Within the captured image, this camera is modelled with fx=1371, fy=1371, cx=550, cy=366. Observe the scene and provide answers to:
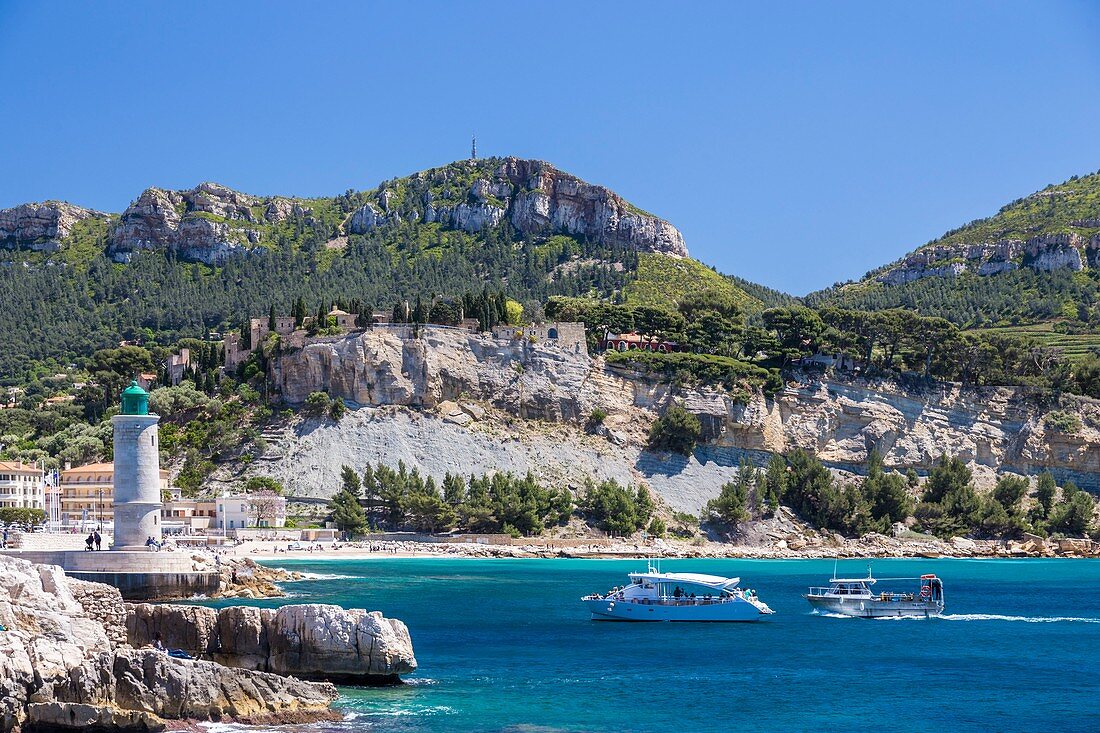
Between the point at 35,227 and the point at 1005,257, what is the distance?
107703mm

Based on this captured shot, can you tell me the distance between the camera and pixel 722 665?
36188mm

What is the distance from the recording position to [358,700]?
92.0 feet

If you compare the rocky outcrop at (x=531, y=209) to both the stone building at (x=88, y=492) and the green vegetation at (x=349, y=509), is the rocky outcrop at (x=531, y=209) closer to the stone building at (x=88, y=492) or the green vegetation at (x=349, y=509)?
the green vegetation at (x=349, y=509)

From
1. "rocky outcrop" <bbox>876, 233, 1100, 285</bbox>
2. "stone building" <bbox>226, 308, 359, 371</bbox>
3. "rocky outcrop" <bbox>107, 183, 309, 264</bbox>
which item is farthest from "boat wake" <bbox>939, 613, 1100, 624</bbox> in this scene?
"rocky outcrop" <bbox>107, 183, 309, 264</bbox>

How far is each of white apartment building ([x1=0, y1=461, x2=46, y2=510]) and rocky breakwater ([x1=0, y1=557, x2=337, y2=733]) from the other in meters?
52.4

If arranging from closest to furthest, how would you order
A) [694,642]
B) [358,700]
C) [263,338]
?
1. [358,700]
2. [694,642]
3. [263,338]

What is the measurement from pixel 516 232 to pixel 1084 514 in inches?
2890

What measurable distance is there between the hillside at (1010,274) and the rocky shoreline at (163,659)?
103887 mm

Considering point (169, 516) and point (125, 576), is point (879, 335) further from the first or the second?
point (125, 576)

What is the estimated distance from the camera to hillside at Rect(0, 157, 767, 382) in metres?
132

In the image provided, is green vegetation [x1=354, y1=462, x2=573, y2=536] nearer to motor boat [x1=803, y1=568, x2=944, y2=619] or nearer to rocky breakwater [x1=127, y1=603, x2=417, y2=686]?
motor boat [x1=803, y1=568, x2=944, y2=619]

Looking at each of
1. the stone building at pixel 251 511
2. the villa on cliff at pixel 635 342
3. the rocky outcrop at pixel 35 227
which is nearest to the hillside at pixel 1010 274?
the villa on cliff at pixel 635 342

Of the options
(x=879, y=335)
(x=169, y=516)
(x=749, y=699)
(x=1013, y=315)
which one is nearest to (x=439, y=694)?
(x=749, y=699)

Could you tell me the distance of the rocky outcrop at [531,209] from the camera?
143 m
